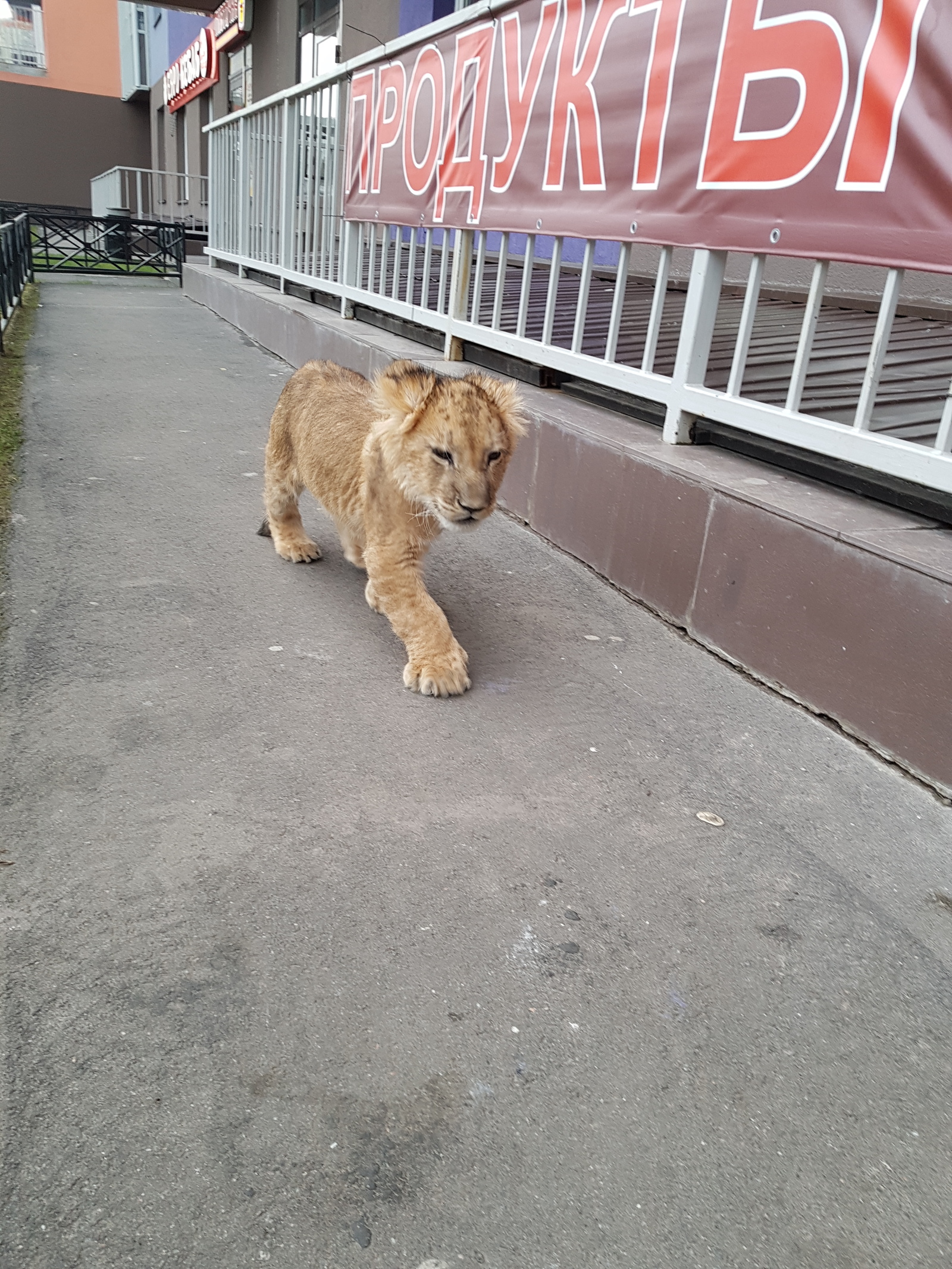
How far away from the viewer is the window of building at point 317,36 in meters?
15.4

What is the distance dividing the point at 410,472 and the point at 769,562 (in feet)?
4.45

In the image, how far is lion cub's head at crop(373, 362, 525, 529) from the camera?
308 centimetres

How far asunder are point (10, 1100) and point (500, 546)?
354cm

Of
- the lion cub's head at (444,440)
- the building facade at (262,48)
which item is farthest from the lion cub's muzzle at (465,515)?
the building facade at (262,48)

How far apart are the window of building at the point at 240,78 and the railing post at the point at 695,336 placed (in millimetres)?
19705

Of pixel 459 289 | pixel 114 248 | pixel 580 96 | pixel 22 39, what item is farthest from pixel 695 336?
pixel 22 39

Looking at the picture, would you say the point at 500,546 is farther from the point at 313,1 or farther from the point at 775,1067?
the point at 313,1

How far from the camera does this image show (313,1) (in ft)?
53.2

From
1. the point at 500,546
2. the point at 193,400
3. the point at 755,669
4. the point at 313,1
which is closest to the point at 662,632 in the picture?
the point at 755,669

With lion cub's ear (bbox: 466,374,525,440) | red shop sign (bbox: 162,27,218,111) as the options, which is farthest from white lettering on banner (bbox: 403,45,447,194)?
red shop sign (bbox: 162,27,218,111)

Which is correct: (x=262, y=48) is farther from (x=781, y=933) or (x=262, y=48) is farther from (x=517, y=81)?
(x=781, y=933)

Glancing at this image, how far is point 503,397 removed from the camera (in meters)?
3.36

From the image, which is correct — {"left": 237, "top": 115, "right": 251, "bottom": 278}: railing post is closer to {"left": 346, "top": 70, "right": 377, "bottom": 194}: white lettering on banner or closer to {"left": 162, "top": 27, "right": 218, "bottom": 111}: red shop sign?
{"left": 346, "top": 70, "right": 377, "bottom": 194}: white lettering on banner

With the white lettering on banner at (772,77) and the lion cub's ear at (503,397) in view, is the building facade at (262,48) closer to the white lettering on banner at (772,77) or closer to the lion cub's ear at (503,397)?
the white lettering on banner at (772,77)
